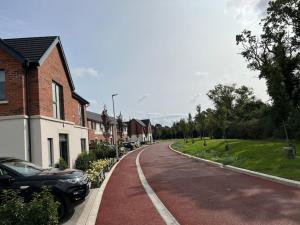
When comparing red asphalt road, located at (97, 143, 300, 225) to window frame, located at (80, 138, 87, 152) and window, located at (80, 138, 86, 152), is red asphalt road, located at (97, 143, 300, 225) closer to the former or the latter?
window frame, located at (80, 138, 87, 152)

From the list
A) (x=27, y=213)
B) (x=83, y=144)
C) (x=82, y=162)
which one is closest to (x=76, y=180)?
(x=27, y=213)

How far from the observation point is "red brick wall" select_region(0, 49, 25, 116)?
1678 cm

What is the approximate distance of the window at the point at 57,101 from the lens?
2096 cm

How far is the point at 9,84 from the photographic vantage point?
55.6 ft

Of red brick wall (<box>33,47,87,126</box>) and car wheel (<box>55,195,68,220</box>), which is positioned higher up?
red brick wall (<box>33,47,87,126</box>)

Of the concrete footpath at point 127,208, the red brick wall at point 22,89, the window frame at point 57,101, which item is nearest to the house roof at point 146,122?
the window frame at point 57,101

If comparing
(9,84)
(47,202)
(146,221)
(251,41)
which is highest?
(251,41)

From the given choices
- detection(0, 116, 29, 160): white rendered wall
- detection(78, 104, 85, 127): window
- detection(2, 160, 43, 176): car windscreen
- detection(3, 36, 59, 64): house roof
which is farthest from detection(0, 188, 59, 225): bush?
detection(78, 104, 85, 127): window

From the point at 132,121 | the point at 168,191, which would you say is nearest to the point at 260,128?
the point at 168,191

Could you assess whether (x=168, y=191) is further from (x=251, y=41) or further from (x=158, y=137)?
(x=158, y=137)

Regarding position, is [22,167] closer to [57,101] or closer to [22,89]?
[22,89]

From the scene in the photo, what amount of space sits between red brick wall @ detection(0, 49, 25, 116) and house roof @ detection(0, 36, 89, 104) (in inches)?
13.1

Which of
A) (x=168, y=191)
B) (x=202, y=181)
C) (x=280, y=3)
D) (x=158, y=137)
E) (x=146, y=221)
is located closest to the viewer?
(x=146, y=221)

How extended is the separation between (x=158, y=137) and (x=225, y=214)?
131110mm
